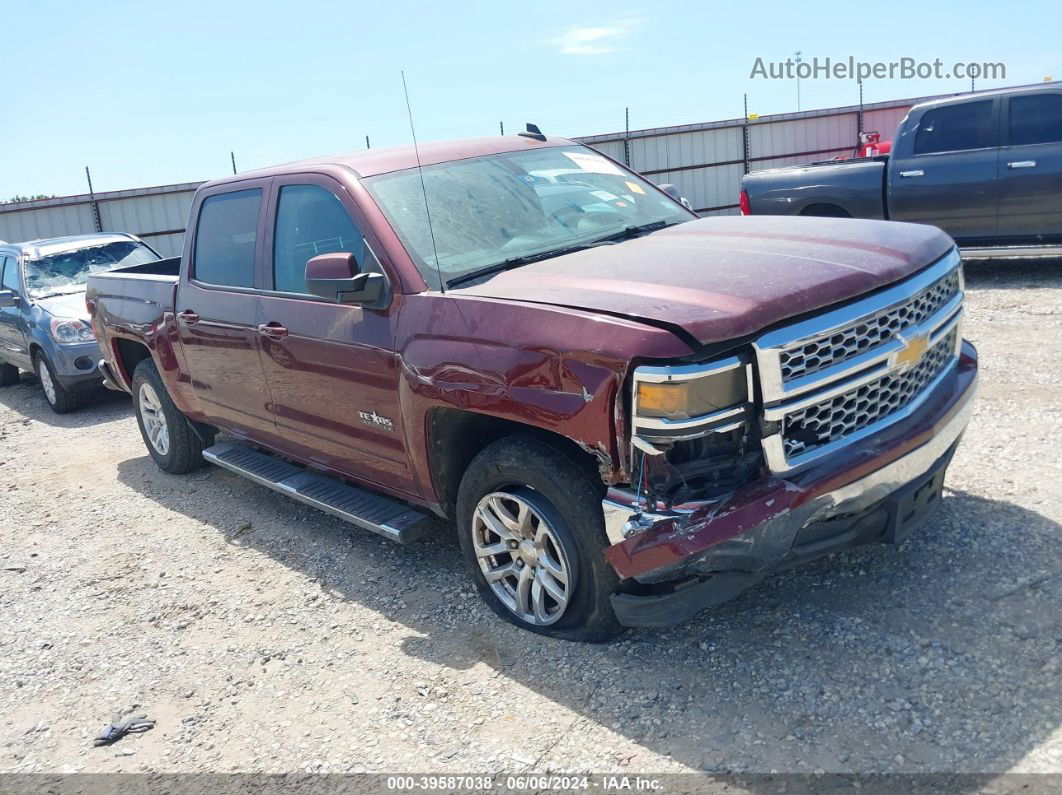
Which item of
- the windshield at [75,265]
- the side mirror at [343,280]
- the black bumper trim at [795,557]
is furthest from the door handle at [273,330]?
the windshield at [75,265]

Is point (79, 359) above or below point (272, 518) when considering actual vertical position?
above

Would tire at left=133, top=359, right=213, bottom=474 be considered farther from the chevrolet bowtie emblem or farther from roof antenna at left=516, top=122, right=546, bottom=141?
the chevrolet bowtie emblem

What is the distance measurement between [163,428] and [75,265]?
4483mm

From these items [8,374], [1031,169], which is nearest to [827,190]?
[1031,169]

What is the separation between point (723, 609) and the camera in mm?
Answer: 3695

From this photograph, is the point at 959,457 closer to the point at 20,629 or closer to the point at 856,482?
the point at 856,482

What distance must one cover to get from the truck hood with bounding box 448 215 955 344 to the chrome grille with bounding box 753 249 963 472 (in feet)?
0.23

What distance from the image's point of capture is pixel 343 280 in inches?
149

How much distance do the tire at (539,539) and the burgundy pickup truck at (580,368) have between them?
1 centimetres

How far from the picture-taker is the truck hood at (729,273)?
291 centimetres

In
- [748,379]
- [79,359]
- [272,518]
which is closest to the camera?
[748,379]

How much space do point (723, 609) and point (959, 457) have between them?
1941 mm

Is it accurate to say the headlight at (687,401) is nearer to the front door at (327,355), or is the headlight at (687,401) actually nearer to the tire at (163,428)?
the front door at (327,355)

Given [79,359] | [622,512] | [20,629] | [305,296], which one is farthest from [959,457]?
[79,359]
